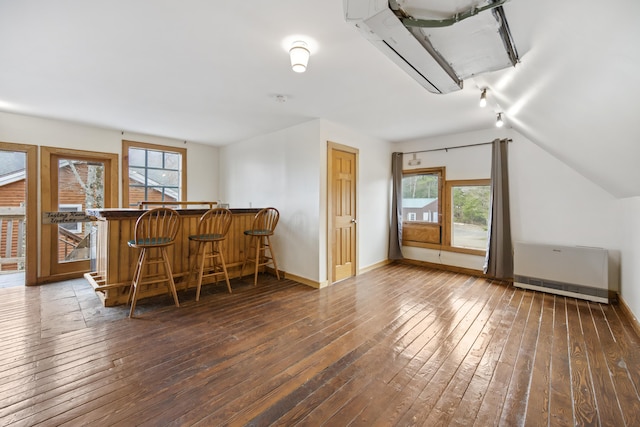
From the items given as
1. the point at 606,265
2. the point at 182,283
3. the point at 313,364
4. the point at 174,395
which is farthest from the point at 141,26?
the point at 606,265

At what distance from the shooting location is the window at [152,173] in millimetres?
4805

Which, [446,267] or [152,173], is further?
[152,173]

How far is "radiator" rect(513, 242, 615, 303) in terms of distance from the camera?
10.7ft

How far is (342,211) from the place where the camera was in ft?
14.0

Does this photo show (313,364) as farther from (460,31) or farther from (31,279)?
(31,279)

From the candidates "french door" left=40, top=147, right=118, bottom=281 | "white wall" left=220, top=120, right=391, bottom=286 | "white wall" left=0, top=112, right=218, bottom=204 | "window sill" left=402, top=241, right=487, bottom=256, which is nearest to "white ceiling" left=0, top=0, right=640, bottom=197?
"white wall" left=0, top=112, right=218, bottom=204

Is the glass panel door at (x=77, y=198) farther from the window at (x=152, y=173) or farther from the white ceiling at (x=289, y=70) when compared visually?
the white ceiling at (x=289, y=70)

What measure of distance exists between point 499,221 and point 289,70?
3791mm

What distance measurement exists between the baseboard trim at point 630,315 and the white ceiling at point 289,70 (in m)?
1.28

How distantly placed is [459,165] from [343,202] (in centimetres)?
225

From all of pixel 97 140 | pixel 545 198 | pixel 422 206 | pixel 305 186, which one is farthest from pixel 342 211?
pixel 97 140

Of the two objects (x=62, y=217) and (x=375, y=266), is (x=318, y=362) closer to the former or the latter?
(x=375, y=266)

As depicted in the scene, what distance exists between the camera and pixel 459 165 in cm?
466

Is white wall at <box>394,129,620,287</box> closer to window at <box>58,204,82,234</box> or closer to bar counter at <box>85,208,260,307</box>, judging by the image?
bar counter at <box>85,208,260,307</box>
